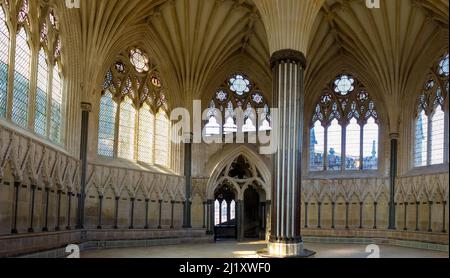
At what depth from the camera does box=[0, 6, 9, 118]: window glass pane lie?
15094mm

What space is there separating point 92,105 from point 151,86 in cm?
486

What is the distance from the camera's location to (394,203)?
1035 inches

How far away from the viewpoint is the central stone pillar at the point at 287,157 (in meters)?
18.4

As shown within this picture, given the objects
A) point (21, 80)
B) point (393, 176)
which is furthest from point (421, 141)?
point (21, 80)

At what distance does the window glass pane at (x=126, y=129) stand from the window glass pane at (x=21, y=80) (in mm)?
7707

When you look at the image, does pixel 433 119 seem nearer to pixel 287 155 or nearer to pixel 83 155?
pixel 287 155

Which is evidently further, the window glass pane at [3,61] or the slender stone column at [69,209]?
the slender stone column at [69,209]

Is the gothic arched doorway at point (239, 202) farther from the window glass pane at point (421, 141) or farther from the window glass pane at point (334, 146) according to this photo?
the window glass pane at point (421, 141)

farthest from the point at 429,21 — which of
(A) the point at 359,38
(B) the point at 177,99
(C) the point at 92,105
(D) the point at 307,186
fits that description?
(C) the point at 92,105

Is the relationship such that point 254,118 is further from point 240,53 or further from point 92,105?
point 92,105

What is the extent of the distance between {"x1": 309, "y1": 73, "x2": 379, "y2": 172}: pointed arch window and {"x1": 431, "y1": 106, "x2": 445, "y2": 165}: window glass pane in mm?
3562


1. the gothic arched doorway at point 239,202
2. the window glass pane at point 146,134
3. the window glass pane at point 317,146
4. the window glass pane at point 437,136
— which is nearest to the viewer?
the window glass pane at point 437,136

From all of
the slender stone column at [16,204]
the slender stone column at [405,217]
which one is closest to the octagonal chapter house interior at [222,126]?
the slender stone column at [16,204]

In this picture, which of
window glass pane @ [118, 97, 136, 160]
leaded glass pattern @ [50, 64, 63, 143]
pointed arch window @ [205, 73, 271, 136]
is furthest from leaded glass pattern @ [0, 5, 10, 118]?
pointed arch window @ [205, 73, 271, 136]
